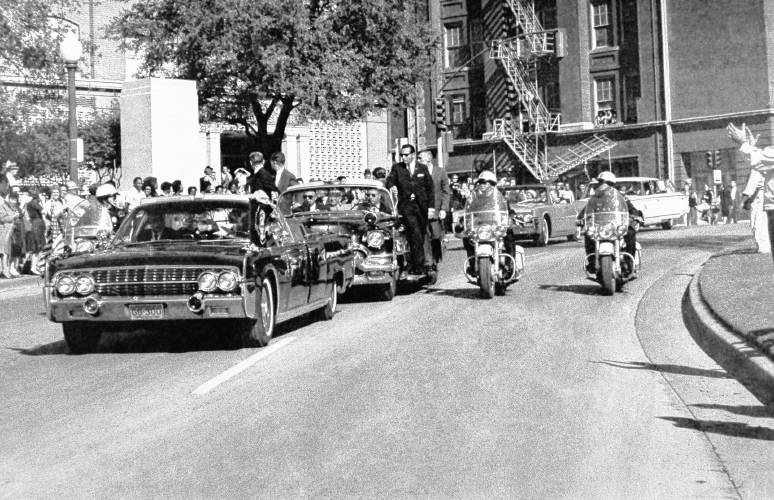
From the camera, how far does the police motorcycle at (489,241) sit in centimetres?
1702

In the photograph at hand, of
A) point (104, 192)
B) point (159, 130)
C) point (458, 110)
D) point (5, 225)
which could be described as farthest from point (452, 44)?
point (104, 192)

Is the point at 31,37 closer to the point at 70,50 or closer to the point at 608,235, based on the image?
the point at 70,50

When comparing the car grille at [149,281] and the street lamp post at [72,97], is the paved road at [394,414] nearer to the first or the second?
the car grille at [149,281]

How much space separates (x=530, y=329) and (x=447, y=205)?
584 cm

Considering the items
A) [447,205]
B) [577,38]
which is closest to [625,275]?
[447,205]

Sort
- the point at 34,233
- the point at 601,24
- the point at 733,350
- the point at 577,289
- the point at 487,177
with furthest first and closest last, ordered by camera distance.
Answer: the point at 601,24 < the point at 34,233 < the point at 577,289 < the point at 487,177 < the point at 733,350

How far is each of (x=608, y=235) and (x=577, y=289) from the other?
1591mm

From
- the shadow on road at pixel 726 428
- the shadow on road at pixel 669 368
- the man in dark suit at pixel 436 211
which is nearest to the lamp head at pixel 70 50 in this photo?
the man in dark suit at pixel 436 211

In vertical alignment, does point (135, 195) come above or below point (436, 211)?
above

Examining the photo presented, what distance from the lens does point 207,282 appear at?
38.1ft

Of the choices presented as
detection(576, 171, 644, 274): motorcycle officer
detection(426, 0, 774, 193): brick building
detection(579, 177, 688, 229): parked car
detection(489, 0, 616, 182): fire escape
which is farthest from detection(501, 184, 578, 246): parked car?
detection(489, 0, 616, 182): fire escape

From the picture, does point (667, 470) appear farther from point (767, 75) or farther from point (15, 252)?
point (767, 75)

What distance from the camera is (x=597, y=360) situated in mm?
11328

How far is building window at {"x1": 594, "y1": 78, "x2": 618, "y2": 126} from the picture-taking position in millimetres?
57719
